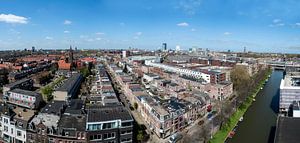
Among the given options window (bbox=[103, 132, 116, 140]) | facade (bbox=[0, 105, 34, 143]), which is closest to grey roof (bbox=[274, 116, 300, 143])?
window (bbox=[103, 132, 116, 140])

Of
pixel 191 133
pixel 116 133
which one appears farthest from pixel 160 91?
pixel 116 133

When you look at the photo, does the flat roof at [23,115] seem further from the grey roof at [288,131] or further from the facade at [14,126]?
the grey roof at [288,131]

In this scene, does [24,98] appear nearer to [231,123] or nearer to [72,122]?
[72,122]

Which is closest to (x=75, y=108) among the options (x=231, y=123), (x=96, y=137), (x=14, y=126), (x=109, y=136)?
(x=14, y=126)

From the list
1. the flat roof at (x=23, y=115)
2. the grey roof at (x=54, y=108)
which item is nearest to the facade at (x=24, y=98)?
the flat roof at (x=23, y=115)

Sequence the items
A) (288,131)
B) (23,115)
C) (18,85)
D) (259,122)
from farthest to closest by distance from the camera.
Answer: (18,85) → (259,122) → (23,115) → (288,131)

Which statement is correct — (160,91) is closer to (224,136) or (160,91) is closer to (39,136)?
(224,136)

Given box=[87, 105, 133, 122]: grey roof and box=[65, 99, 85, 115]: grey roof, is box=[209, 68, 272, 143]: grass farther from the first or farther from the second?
box=[65, 99, 85, 115]: grey roof
